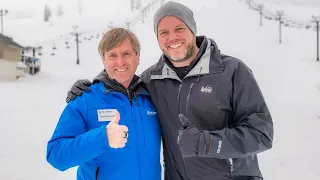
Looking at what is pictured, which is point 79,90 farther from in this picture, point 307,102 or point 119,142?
point 307,102

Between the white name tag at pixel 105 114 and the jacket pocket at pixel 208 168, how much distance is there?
73 centimetres

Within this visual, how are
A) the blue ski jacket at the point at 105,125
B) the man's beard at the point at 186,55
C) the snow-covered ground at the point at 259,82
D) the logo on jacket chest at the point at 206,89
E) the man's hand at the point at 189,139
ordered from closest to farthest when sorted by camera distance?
the man's hand at the point at 189,139
the blue ski jacket at the point at 105,125
the logo on jacket chest at the point at 206,89
the man's beard at the point at 186,55
the snow-covered ground at the point at 259,82

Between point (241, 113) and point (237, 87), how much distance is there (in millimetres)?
210

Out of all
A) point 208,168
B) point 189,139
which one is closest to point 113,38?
point 189,139

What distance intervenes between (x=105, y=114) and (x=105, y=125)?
0.33ft

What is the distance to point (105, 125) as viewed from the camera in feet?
8.70

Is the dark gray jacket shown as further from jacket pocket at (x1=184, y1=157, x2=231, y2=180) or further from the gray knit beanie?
the gray knit beanie

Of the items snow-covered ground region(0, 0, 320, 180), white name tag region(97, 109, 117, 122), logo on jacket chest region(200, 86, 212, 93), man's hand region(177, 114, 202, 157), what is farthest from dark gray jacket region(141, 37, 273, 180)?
snow-covered ground region(0, 0, 320, 180)

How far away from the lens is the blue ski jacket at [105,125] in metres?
2.55

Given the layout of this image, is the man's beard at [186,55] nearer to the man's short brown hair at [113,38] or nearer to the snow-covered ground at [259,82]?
the man's short brown hair at [113,38]

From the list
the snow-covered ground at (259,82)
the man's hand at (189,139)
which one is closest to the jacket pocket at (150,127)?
the man's hand at (189,139)

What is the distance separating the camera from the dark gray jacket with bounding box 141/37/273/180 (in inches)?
102

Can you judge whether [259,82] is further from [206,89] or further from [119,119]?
[119,119]

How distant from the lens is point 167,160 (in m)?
3.17
